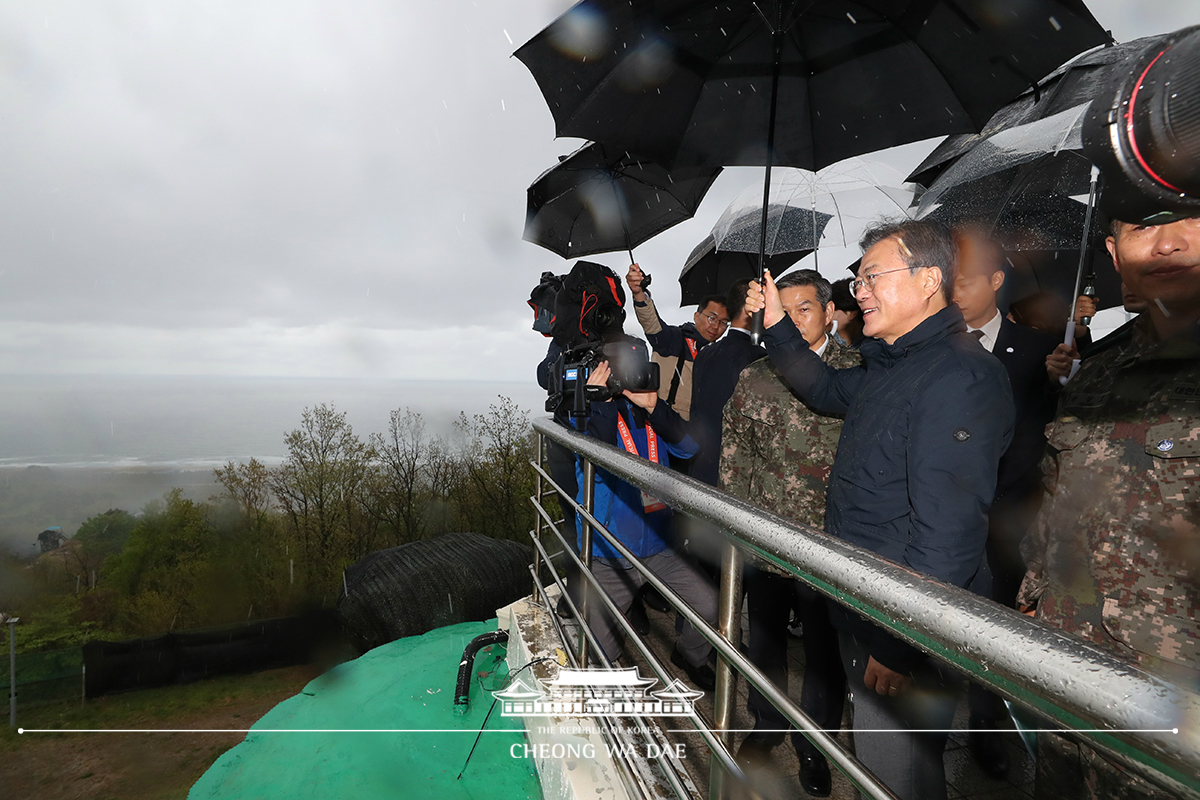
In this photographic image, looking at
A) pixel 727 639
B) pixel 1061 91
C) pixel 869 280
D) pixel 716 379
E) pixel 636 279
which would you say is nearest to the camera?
pixel 727 639

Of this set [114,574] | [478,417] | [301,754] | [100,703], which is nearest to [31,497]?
[114,574]

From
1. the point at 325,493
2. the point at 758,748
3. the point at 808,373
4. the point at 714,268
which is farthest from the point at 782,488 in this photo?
the point at 325,493

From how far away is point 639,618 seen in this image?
3254 millimetres

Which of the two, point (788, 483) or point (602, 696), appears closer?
point (602, 696)

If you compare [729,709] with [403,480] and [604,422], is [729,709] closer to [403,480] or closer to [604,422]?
[604,422]

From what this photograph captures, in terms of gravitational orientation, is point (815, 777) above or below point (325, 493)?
above

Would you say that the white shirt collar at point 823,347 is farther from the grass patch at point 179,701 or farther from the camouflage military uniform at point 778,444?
the grass patch at point 179,701

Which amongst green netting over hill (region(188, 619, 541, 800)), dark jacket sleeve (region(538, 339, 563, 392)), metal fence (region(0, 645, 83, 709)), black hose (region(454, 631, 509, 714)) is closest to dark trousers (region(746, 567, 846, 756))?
green netting over hill (region(188, 619, 541, 800))

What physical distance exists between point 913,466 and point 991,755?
1469 mm

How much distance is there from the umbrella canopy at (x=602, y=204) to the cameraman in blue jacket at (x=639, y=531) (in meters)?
3.04

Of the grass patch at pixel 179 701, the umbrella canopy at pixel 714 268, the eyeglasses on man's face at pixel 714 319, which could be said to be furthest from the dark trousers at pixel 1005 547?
the grass patch at pixel 179 701

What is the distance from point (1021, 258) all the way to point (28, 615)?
6525cm

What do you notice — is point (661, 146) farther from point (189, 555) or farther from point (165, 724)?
point (189, 555)

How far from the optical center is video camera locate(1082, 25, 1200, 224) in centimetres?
62
